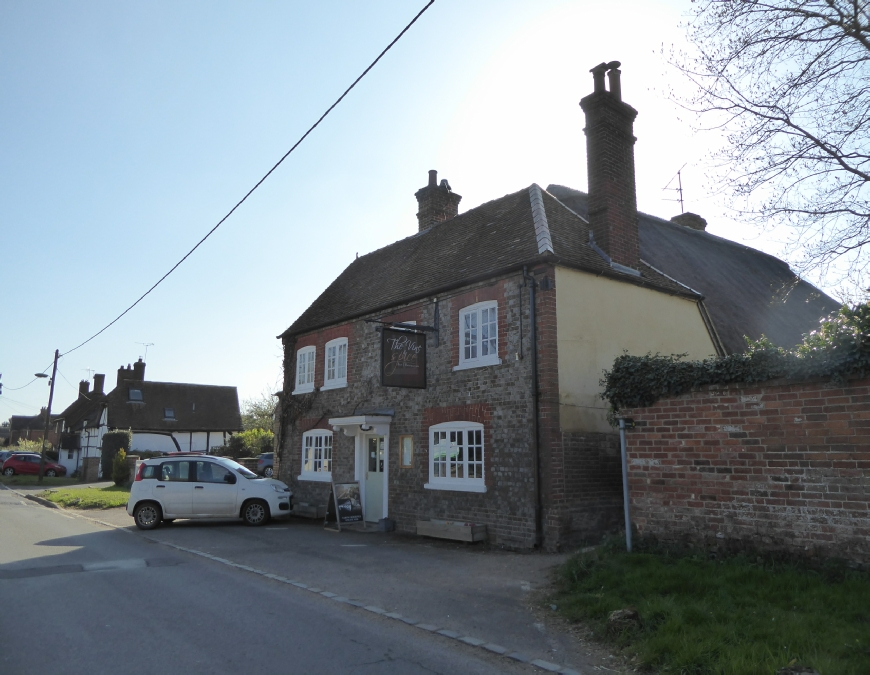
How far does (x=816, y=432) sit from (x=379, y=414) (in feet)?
31.3

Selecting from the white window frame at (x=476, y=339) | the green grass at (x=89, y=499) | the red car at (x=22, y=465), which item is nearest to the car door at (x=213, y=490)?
the green grass at (x=89, y=499)

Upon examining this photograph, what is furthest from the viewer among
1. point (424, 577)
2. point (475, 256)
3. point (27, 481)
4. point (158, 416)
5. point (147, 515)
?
point (158, 416)

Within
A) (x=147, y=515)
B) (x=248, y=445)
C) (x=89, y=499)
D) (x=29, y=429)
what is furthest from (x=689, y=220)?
(x=29, y=429)

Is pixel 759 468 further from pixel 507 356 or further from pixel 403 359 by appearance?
pixel 403 359

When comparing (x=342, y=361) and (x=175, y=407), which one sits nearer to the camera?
(x=342, y=361)

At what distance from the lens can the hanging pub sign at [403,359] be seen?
13328mm

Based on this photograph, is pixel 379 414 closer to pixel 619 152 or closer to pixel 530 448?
pixel 530 448

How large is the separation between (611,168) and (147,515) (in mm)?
13393

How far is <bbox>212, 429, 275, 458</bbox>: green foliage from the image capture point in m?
38.4

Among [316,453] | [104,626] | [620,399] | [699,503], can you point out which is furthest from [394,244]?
[104,626]

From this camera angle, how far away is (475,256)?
47.6 ft

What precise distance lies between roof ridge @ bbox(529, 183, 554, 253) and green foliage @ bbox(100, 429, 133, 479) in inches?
1149

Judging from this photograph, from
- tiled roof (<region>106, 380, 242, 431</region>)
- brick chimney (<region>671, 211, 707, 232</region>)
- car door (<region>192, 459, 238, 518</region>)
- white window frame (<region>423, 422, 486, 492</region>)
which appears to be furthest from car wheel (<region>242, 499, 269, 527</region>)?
tiled roof (<region>106, 380, 242, 431</region>)

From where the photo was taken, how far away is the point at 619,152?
1445cm
